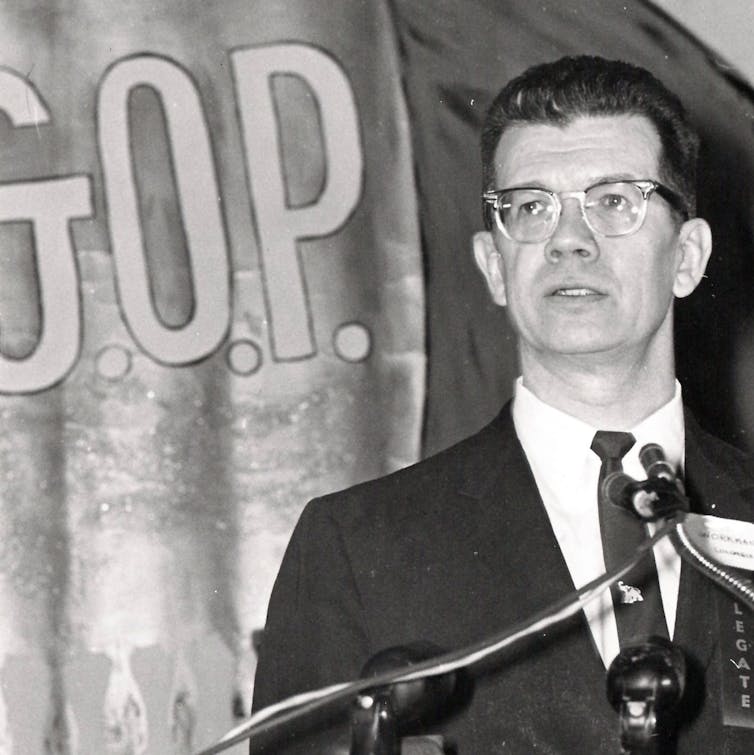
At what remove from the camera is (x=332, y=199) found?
238cm

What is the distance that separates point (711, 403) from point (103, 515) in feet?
3.62

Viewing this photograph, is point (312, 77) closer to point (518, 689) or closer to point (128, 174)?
point (128, 174)

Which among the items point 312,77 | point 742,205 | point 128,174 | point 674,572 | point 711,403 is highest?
point 312,77

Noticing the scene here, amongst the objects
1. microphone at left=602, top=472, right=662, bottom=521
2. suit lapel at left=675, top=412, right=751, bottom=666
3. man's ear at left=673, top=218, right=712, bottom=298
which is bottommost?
suit lapel at left=675, top=412, right=751, bottom=666

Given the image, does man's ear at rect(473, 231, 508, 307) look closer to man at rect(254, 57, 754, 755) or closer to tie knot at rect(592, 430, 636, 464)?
man at rect(254, 57, 754, 755)

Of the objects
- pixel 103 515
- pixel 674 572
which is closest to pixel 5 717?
pixel 103 515

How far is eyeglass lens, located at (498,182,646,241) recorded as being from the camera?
1.77 meters

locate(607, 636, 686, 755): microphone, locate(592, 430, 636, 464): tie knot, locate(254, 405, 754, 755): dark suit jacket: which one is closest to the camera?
locate(607, 636, 686, 755): microphone

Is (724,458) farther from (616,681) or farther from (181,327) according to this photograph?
(181,327)

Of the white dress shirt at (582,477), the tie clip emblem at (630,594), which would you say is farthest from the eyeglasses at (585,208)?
the tie clip emblem at (630,594)

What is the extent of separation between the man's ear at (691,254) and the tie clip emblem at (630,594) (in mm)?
471

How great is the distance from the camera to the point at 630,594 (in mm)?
1609

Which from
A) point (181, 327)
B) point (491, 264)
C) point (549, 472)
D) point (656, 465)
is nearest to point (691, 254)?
point (491, 264)

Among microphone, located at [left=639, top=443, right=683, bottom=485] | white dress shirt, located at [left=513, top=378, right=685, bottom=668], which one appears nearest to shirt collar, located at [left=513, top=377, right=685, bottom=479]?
white dress shirt, located at [left=513, top=378, right=685, bottom=668]
